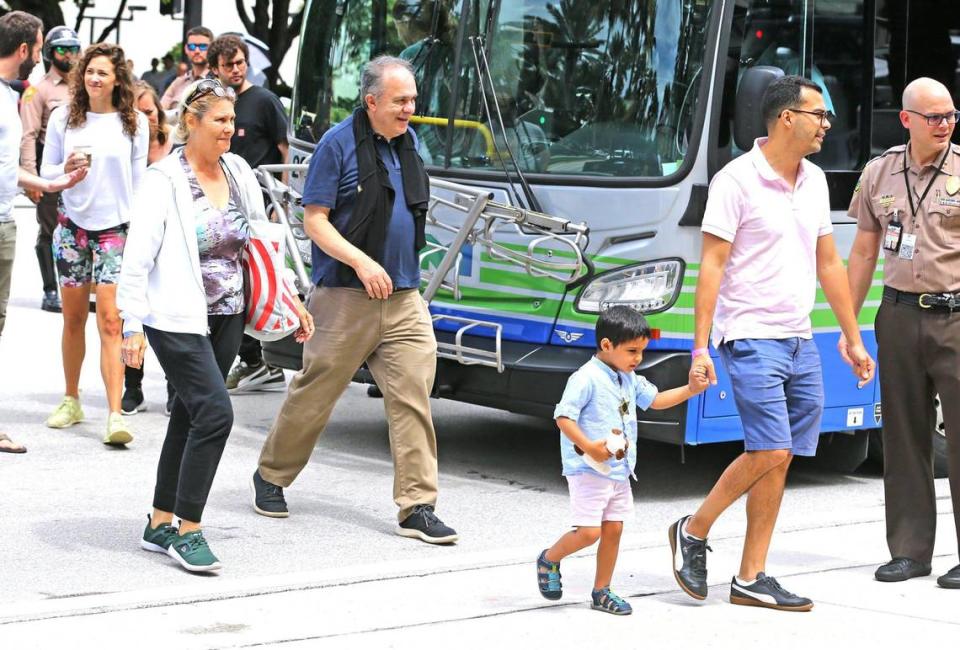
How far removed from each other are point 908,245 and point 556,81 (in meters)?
2.04

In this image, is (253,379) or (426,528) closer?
(426,528)

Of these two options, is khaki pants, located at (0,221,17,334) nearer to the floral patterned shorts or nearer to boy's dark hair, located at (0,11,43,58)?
the floral patterned shorts

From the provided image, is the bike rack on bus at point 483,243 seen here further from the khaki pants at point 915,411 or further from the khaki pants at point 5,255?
the khaki pants at point 915,411

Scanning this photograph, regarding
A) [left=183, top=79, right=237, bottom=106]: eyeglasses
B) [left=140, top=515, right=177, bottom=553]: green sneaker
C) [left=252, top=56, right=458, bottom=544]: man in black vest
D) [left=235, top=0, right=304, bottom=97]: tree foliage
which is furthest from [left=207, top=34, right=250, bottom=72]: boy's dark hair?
[left=235, top=0, right=304, bottom=97]: tree foliage

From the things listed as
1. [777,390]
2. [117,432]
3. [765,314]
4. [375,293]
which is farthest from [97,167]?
[777,390]

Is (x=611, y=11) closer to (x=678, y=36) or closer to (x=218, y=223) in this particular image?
(x=678, y=36)

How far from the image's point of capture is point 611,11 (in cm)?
741

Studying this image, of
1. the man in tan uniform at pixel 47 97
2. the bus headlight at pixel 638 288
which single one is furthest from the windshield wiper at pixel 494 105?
the man in tan uniform at pixel 47 97

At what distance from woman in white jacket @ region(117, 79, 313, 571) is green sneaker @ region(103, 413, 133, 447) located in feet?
6.43

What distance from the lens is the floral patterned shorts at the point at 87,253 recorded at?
820 cm

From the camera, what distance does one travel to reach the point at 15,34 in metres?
7.91

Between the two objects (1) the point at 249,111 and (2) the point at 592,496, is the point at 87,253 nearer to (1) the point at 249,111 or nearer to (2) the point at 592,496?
(1) the point at 249,111

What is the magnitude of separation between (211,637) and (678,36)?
3505 millimetres

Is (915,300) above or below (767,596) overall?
above
